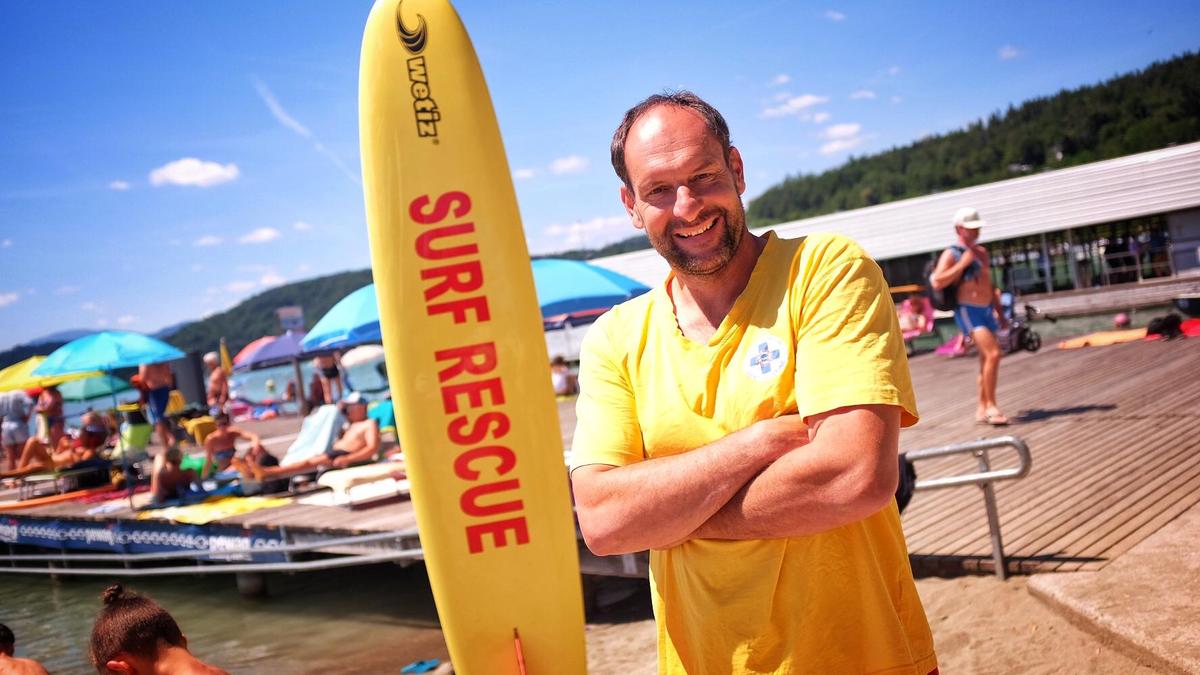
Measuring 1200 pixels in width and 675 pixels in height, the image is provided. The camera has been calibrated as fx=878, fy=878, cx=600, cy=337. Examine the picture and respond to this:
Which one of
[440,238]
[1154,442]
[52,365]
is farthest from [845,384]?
[52,365]

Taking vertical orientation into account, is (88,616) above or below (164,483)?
below

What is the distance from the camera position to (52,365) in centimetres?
1233

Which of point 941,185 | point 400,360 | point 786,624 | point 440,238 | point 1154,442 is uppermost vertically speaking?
point 941,185

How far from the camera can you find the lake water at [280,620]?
725 centimetres

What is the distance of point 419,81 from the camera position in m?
2.40

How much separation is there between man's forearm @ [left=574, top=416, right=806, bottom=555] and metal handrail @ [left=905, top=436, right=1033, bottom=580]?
10.9 ft

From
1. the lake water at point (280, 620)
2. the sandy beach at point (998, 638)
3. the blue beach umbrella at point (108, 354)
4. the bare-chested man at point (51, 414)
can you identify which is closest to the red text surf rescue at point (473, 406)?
the sandy beach at point (998, 638)

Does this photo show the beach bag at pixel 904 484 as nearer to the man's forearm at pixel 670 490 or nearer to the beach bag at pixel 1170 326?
the man's forearm at pixel 670 490

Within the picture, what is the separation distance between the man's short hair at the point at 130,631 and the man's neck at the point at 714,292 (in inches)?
108

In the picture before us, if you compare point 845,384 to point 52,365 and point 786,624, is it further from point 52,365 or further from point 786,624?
point 52,365

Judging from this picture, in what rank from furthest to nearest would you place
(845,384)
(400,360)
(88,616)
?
(88,616)
(400,360)
(845,384)

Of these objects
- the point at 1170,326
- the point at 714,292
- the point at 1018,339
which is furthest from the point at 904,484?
the point at 1018,339

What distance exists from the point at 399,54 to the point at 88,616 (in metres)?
10.2

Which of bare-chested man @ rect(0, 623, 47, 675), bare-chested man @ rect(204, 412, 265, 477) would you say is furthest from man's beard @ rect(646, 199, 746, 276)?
bare-chested man @ rect(204, 412, 265, 477)
